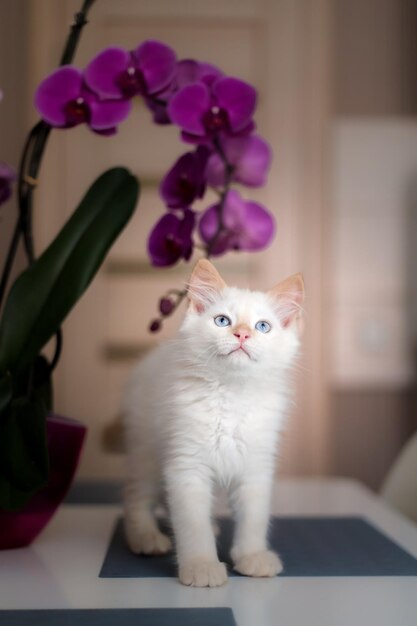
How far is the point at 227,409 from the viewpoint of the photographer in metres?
0.75

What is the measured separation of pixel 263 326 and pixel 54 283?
0.78 feet

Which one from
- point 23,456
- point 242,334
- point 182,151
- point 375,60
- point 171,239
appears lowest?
point 23,456

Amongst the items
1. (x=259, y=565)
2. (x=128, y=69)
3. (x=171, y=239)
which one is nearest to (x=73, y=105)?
(x=128, y=69)

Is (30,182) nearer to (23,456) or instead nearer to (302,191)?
(23,456)

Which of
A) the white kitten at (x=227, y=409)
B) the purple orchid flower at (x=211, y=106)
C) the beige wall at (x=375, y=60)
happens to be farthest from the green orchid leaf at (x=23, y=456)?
the beige wall at (x=375, y=60)

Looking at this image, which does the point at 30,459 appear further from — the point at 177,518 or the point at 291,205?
the point at 291,205

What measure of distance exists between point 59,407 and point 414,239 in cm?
124

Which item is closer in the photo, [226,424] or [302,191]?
[226,424]

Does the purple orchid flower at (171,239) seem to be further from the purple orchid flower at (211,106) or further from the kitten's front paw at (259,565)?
the kitten's front paw at (259,565)

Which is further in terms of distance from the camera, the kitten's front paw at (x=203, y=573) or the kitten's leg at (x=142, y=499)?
the kitten's leg at (x=142, y=499)

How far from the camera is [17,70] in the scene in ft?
7.50

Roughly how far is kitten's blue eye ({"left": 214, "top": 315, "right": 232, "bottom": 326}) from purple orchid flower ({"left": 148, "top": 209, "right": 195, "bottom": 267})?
18cm

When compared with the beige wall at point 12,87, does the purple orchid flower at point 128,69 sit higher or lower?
lower

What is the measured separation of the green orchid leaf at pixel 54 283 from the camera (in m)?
0.79
